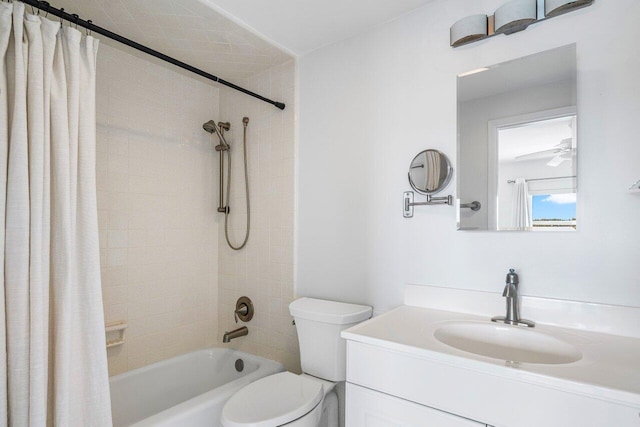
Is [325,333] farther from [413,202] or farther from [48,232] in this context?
[48,232]

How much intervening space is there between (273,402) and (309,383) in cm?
21

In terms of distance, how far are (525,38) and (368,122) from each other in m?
0.76

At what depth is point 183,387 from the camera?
2.19 meters

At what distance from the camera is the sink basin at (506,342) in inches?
47.9

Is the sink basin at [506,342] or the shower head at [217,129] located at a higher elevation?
the shower head at [217,129]

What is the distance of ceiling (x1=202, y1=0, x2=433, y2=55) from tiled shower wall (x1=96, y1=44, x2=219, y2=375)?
0.82 m

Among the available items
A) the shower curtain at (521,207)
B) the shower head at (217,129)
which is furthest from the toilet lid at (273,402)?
the shower head at (217,129)

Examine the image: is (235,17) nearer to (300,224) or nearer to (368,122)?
(368,122)

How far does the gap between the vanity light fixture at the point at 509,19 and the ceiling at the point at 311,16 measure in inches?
10.6

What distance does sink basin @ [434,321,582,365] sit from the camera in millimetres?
1217

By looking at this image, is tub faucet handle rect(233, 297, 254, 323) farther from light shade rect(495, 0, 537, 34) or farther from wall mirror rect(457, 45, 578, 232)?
light shade rect(495, 0, 537, 34)

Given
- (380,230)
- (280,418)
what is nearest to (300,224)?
(380,230)

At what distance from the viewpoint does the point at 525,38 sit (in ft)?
4.75

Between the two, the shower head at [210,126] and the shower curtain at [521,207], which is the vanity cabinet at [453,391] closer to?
the shower curtain at [521,207]
